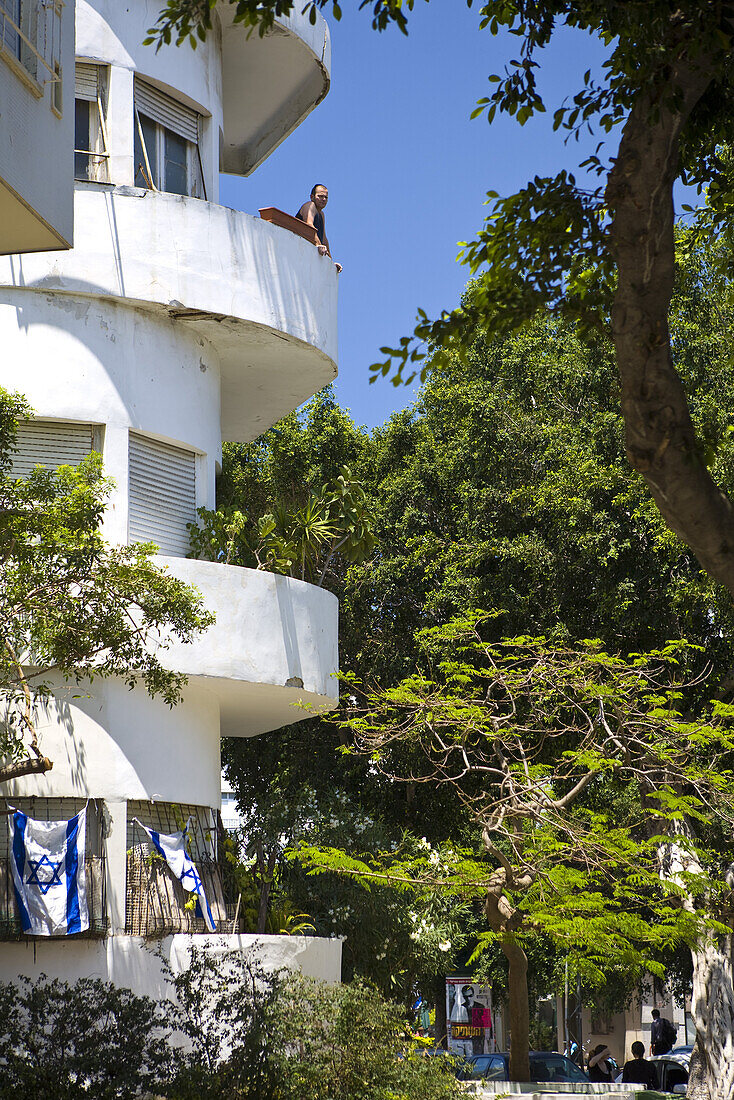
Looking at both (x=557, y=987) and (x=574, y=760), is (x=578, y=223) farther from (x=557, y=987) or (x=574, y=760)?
(x=557, y=987)

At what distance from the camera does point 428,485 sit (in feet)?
80.1

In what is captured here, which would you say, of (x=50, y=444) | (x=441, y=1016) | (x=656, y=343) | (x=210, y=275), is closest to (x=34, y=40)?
(x=656, y=343)

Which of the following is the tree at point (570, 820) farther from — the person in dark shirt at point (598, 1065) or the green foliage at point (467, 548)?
the person in dark shirt at point (598, 1065)

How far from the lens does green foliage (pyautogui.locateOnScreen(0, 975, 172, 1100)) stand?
9922mm

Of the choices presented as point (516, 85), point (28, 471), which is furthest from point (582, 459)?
point (516, 85)

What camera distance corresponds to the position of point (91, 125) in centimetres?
1656

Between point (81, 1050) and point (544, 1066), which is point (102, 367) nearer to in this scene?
point (81, 1050)

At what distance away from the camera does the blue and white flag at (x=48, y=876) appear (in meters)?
13.6

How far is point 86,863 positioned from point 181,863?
117 centimetres

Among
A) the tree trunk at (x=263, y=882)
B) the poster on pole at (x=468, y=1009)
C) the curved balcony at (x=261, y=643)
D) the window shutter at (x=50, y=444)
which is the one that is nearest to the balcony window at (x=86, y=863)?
the curved balcony at (x=261, y=643)

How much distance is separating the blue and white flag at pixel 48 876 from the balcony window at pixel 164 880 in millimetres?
755

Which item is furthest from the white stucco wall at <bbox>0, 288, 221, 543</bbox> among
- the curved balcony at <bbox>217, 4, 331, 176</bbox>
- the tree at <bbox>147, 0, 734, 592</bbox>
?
the tree at <bbox>147, 0, 734, 592</bbox>

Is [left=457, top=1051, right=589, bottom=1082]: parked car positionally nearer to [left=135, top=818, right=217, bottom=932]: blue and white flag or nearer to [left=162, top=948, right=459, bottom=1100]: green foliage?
[left=135, top=818, right=217, bottom=932]: blue and white flag

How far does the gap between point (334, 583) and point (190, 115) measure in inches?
405
